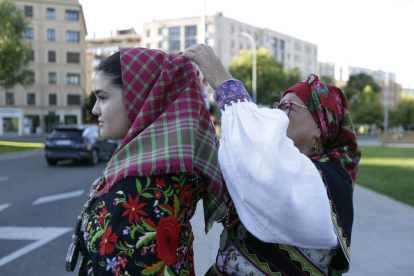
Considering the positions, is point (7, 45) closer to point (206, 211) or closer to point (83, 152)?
point (83, 152)

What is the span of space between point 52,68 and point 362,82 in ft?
226

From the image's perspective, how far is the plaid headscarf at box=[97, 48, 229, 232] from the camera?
4.27 ft

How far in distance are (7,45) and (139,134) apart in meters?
24.6

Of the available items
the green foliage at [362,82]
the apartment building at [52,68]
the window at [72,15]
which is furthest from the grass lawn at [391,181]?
the green foliage at [362,82]

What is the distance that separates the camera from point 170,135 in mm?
1320

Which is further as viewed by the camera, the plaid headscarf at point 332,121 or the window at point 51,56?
the window at point 51,56

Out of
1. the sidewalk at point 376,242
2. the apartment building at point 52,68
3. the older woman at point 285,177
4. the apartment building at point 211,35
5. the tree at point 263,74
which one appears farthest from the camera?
the apartment building at point 211,35

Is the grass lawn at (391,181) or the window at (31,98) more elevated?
the window at (31,98)

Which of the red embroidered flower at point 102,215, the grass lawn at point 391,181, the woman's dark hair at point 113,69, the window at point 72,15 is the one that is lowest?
the grass lawn at point 391,181

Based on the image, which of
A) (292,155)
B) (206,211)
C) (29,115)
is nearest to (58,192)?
(206,211)

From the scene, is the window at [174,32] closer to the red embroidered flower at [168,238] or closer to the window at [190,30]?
the window at [190,30]

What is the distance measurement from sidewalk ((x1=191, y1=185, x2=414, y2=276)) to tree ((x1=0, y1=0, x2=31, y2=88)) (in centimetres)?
2099

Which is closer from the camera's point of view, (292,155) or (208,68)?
(292,155)

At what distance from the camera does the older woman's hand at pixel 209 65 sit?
1.37 metres
